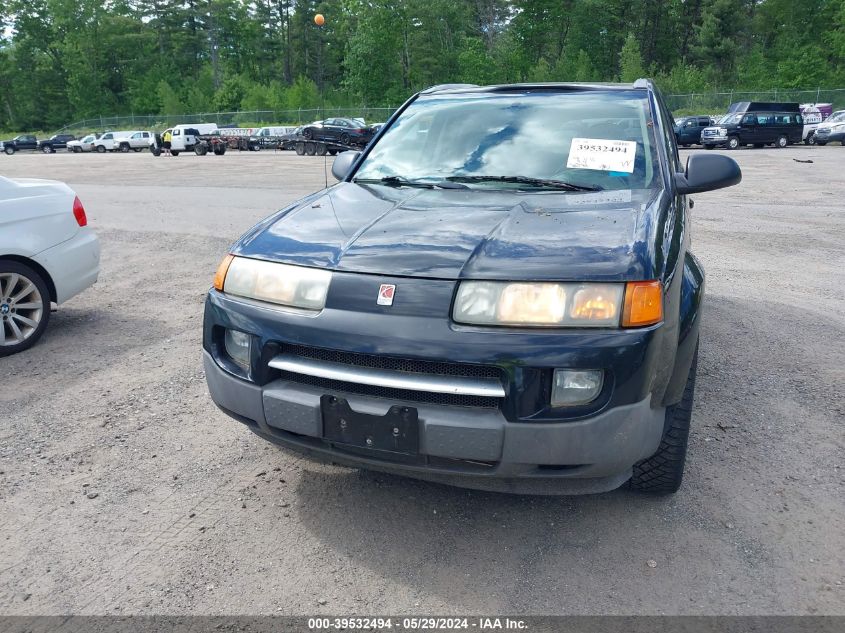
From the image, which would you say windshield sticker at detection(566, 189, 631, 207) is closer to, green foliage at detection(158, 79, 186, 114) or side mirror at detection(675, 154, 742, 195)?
side mirror at detection(675, 154, 742, 195)

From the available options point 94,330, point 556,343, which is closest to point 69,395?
point 94,330

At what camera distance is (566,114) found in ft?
11.7

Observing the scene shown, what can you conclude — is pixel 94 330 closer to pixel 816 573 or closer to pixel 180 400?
pixel 180 400

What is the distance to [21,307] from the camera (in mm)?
4828

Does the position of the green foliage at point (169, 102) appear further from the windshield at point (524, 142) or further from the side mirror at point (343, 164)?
the windshield at point (524, 142)

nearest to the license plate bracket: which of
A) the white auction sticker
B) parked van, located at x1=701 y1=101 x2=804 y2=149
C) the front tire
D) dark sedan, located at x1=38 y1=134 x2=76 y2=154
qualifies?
the front tire

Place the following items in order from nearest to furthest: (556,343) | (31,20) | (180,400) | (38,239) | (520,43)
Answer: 1. (556,343)
2. (180,400)
3. (38,239)
4. (520,43)
5. (31,20)

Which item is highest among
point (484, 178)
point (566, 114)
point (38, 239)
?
point (566, 114)

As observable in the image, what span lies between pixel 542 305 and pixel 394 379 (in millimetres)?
563

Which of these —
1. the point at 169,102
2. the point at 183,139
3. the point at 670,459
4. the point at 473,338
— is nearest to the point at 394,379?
the point at 473,338

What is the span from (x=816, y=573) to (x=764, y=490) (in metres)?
0.56

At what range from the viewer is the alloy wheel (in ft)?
15.5

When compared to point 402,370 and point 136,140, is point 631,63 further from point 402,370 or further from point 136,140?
point 402,370

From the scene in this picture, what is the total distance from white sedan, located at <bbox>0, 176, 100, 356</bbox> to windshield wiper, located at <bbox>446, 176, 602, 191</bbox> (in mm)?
3321
